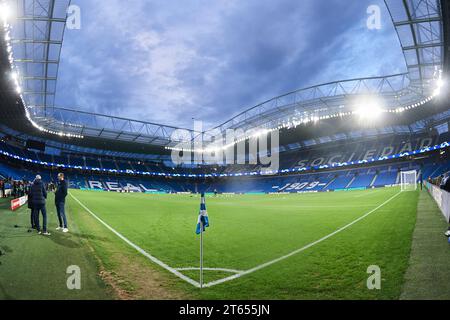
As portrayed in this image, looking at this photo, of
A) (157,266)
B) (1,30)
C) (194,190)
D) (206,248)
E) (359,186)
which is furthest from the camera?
(194,190)

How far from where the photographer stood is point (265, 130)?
5988 centimetres

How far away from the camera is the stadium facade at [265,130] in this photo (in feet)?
80.8

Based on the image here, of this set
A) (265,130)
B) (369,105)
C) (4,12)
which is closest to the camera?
(4,12)

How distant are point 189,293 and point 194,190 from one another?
271 feet

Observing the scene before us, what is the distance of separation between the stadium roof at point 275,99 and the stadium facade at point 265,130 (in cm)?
11

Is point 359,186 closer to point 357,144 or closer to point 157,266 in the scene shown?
point 357,144

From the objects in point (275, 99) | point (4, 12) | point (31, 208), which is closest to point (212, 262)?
point (31, 208)

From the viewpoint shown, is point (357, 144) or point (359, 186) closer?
point (359, 186)

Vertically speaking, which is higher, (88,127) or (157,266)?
(88,127)

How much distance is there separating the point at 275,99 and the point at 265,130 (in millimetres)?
11235

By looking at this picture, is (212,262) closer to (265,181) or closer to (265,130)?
(265,130)

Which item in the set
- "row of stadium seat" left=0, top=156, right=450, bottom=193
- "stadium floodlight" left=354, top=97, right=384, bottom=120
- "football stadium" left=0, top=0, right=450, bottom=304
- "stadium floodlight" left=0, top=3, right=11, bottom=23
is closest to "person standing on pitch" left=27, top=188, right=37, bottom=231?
"football stadium" left=0, top=0, right=450, bottom=304
